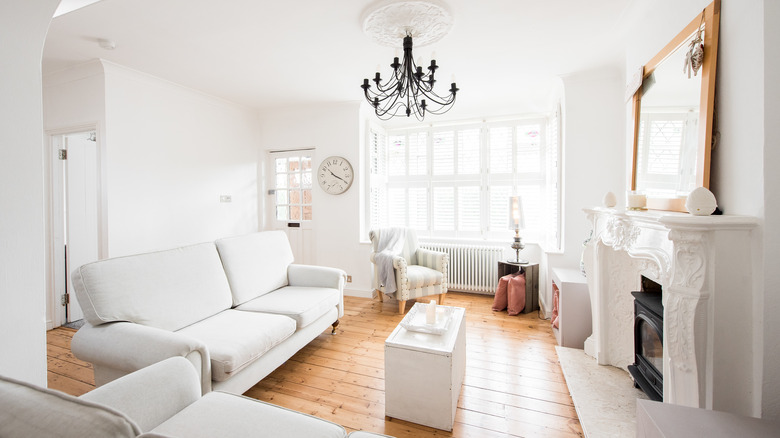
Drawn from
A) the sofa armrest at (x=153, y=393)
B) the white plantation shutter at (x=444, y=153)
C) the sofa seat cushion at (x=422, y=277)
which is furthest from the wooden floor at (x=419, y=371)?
the white plantation shutter at (x=444, y=153)

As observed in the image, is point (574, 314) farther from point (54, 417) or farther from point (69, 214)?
point (69, 214)

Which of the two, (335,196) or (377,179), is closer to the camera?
(335,196)

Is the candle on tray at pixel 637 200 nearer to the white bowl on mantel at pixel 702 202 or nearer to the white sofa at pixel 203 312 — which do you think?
the white bowl on mantel at pixel 702 202

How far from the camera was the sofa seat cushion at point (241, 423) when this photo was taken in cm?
105

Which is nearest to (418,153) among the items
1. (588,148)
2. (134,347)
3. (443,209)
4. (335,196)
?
(443,209)

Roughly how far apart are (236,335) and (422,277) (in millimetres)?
2116

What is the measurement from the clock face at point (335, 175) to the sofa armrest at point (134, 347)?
272cm

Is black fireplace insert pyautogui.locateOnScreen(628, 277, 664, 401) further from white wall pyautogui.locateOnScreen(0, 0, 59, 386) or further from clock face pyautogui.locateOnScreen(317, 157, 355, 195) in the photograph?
clock face pyautogui.locateOnScreen(317, 157, 355, 195)

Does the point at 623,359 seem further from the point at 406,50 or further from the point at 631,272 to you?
the point at 406,50

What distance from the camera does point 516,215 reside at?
148 inches

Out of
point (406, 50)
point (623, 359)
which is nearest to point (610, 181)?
point (623, 359)

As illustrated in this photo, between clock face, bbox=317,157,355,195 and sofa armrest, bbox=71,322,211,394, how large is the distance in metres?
2.72

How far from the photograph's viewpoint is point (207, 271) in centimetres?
224

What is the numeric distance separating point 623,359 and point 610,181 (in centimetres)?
161
